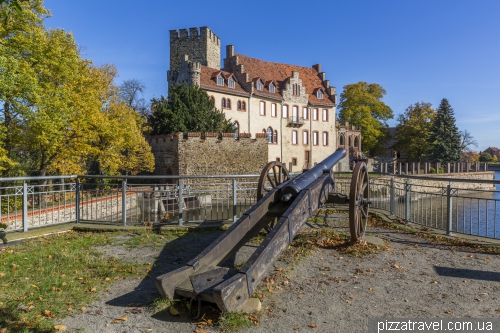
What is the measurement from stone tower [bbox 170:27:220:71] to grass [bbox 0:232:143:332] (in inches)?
1522

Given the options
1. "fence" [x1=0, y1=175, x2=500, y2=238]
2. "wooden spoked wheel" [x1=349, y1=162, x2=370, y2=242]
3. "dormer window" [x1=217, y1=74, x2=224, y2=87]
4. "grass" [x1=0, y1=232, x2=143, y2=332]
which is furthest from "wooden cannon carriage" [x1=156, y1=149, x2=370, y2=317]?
"dormer window" [x1=217, y1=74, x2=224, y2=87]

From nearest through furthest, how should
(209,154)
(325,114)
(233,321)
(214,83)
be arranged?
(233,321)
(209,154)
(214,83)
(325,114)

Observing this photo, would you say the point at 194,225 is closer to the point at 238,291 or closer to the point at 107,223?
the point at 107,223

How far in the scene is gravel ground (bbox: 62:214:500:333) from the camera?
3.39m

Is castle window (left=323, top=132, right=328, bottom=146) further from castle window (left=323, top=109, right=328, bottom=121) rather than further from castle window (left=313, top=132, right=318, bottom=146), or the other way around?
castle window (left=323, top=109, right=328, bottom=121)

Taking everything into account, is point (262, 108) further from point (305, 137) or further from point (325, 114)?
point (325, 114)

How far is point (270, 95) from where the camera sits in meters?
39.1

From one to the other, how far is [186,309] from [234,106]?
33.4 m

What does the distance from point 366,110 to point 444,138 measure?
433 inches

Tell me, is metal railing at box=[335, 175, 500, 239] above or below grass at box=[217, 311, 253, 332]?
above

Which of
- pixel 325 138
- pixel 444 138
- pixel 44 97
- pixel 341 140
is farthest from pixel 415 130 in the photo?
pixel 44 97

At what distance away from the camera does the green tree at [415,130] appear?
1917 inches

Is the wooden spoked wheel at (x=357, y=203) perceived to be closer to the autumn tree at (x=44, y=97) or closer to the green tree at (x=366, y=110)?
the autumn tree at (x=44, y=97)

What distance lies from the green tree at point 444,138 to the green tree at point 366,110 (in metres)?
7.29
